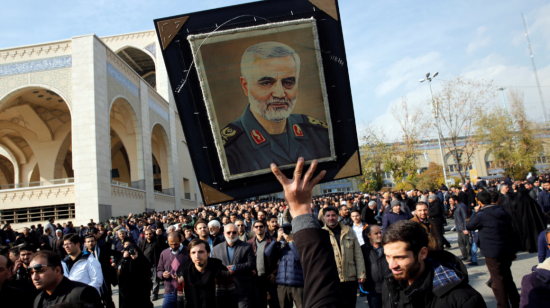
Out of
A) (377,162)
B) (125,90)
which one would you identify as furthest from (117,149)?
(377,162)

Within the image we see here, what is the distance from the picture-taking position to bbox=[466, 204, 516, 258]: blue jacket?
5.08m


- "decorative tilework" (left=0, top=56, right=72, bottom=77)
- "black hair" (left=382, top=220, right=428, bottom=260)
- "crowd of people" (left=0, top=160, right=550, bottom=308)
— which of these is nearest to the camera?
"crowd of people" (left=0, top=160, right=550, bottom=308)

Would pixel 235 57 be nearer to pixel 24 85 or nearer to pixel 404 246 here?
pixel 404 246

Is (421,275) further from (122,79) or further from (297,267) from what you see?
(122,79)

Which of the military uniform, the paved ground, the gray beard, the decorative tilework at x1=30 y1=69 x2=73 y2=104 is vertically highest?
the decorative tilework at x1=30 y1=69 x2=73 y2=104

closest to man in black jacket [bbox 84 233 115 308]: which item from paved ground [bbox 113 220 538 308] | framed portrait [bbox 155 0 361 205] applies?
paved ground [bbox 113 220 538 308]

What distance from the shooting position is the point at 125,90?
25625 mm

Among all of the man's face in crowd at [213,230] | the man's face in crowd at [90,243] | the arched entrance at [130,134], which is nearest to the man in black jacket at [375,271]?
the man's face in crowd at [213,230]

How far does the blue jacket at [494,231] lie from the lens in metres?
5.08

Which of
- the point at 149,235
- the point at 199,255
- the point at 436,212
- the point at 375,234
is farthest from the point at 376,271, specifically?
the point at 436,212

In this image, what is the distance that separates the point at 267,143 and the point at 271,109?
195 mm

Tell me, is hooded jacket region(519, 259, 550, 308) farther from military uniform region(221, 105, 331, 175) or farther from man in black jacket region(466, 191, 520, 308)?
man in black jacket region(466, 191, 520, 308)

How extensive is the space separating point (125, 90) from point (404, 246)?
1047 inches

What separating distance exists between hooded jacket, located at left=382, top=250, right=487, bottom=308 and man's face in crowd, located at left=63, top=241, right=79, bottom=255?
4480mm
